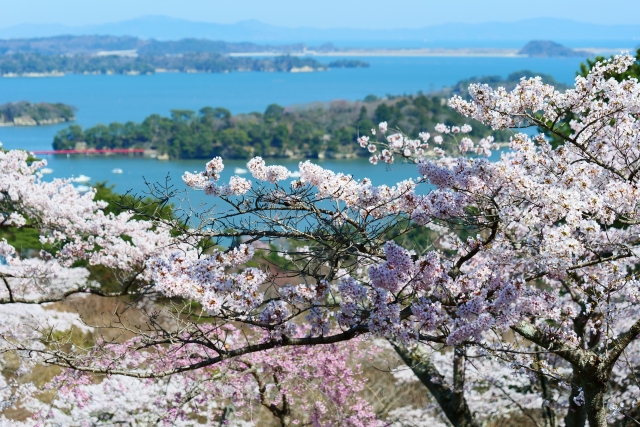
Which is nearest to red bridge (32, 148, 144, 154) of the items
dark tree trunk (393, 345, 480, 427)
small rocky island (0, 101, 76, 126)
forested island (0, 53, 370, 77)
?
small rocky island (0, 101, 76, 126)

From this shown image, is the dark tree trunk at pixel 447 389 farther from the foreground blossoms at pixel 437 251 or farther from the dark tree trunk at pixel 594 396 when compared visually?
the dark tree trunk at pixel 594 396

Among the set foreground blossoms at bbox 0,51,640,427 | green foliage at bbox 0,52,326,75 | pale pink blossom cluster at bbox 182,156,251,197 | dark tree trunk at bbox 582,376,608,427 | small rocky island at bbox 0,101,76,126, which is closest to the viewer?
foreground blossoms at bbox 0,51,640,427

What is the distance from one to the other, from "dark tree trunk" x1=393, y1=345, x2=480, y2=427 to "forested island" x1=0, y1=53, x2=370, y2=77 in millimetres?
158667

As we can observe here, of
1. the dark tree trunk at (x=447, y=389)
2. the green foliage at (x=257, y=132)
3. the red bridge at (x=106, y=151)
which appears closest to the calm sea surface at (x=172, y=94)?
the red bridge at (x=106, y=151)

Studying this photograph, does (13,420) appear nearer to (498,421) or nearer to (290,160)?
(498,421)

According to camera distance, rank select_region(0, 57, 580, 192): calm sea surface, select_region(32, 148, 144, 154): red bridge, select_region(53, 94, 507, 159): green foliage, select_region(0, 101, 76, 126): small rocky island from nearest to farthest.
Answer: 1. select_region(0, 57, 580, 192): calm sea surface
2. select_region(53, 94, 507, 159): green foliage
3. select_region(32, 148, 144, 154): red bridge
4. select_region(0, 101, 76, 126): small rocky island

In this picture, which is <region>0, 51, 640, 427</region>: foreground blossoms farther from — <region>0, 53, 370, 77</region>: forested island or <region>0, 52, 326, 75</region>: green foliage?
<region>0, 52, 326, 75</region>: green foliage

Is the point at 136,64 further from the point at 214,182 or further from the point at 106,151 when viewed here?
the point at 214,182

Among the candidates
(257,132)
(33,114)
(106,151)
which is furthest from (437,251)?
(33,114)

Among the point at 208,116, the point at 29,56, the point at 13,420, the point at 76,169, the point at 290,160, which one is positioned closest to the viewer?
the point at 13,420

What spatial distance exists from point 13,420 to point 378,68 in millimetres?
180126

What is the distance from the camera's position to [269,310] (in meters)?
2.88

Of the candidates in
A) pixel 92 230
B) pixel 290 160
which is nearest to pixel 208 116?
pixel 290 160

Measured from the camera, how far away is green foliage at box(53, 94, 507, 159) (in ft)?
189
